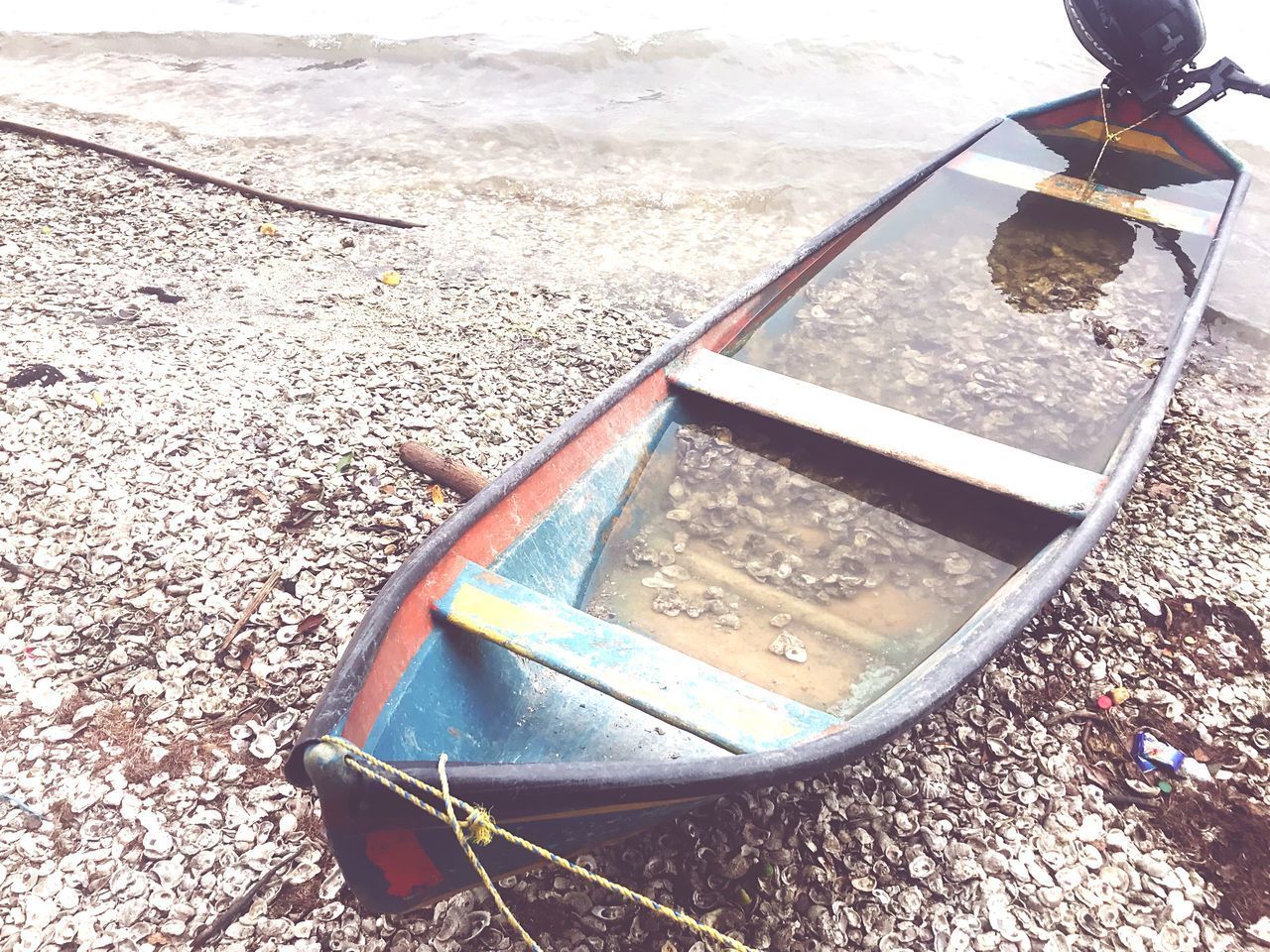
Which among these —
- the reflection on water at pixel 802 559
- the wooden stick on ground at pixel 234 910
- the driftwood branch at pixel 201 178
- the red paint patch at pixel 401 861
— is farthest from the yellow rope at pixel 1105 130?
the wooden stick on ground at pixel 234 910

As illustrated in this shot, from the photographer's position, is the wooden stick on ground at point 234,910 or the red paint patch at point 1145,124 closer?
the wooden stick on ground at point 234,910

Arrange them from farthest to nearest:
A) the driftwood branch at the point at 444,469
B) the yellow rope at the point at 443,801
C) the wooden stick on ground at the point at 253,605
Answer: the driftwood branch at the point at 444,469, the wooden stick on ground at the point at 253,605, the yellow rope at the point at 443,801

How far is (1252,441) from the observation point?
693 cm

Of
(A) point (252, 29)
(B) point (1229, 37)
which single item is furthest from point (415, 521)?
(B) point (1229, 37)

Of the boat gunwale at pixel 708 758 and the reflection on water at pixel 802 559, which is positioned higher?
the boat gunwale at pixel 708 758

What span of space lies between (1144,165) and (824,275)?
5193mm

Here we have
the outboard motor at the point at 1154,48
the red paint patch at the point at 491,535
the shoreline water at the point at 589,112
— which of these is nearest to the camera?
the red paint patch at the point at 491,535

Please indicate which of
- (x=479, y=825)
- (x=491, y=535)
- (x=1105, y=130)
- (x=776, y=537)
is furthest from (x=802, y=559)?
(x=1105, y=130)

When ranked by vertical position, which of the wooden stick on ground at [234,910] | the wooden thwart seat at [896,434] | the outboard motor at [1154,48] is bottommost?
the wooden stick on ground at [234,910]

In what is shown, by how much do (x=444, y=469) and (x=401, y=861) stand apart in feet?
10.3

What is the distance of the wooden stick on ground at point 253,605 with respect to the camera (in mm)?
4562

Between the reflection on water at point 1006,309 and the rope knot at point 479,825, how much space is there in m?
4.09

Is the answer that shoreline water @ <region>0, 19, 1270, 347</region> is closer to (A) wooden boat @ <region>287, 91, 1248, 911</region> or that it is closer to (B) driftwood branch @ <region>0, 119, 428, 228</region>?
(B) driftwood branch @ <region>0, 119, 428, 228</region>

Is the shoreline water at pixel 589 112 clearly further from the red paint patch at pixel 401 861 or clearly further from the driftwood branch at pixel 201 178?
the red paint patch at pixel 401 861
